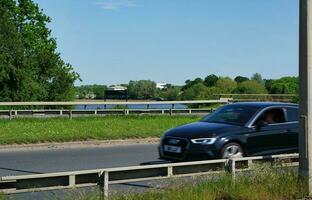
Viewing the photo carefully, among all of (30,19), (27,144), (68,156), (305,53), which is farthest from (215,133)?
(30,19)

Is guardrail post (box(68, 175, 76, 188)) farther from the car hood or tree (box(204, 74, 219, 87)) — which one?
tree (box(204, 74, 219, 87))

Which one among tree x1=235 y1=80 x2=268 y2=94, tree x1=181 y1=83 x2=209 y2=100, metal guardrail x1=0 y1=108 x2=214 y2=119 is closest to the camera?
metal guardrail x1=0 y1=108 x2=214 y2=119

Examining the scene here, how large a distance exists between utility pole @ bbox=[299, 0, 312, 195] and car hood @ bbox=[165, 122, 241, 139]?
146 inches

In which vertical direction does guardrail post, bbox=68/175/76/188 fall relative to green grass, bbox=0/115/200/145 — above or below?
above

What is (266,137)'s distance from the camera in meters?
13.5

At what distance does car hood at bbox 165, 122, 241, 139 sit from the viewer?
1270 centimetres

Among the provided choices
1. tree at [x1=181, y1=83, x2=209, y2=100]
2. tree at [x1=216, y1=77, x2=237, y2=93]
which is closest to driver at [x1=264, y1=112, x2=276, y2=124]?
tree at [x1=181, y1=83, x2=209, y2=100]

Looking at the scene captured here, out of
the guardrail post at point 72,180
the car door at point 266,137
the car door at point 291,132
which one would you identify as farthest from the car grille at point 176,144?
the guardrail post at point 72,180

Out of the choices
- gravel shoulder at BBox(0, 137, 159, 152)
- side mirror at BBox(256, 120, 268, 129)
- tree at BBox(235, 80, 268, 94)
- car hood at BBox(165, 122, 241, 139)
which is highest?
tree at BBox(235, 80, 268, 94)

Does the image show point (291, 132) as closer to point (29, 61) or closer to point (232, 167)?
point (232, 167)

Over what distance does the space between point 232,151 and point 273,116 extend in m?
1.80

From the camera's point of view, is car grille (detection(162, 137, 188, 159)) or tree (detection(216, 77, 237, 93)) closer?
car grille (detection(162, 137, 188, 159))

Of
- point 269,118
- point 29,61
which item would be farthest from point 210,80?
point 269,118

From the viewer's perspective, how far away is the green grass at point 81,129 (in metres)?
20.1
